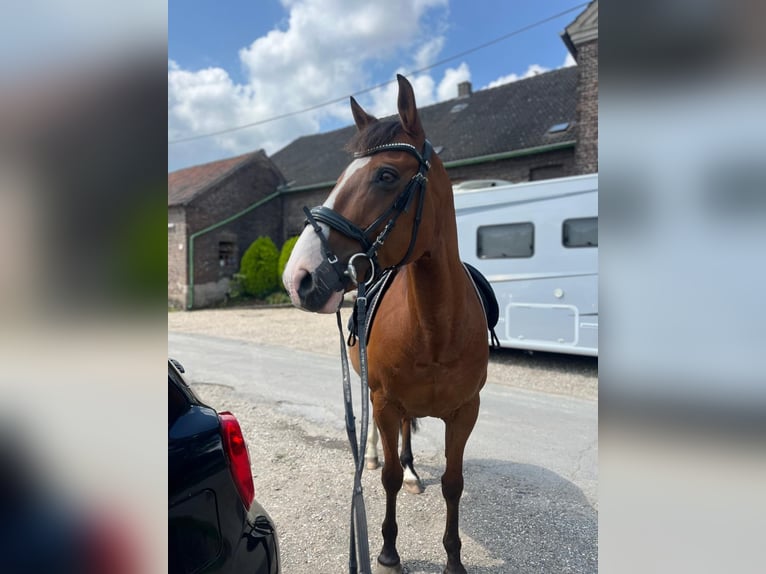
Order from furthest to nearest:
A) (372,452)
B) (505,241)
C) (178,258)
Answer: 1. (178,258)
2. (505,241)
3. (372,452)

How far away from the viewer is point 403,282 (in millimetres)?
2562

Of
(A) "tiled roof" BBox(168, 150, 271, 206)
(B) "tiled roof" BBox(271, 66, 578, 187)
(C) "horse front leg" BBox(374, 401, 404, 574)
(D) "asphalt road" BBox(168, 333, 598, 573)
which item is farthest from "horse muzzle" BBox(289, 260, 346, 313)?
(A) "tiled roof" BBox(168, 150, 271, 206)

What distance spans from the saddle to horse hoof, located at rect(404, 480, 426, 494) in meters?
1.10

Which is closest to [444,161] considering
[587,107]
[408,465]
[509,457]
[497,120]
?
[497,120]

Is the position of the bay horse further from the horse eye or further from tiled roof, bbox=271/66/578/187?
tiled roof, bbox=271/66/578/187

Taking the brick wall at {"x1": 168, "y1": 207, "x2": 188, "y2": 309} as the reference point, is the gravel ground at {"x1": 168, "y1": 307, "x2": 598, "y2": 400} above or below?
below

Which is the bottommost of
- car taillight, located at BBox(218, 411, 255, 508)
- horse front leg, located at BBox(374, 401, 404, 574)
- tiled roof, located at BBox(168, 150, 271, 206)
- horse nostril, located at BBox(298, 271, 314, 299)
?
horse front leg, located at BBox(374, 401, 404, 574)

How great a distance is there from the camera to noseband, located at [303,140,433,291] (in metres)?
1.81

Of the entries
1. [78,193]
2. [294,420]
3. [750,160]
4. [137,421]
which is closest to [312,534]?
[294,420]

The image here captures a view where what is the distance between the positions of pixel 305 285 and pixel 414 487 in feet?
7.16

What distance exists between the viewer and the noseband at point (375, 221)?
1813 millimetres

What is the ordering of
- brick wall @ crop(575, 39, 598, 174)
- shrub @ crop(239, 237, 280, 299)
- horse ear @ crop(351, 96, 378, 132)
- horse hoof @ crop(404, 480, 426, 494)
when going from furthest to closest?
shrub @ crop(239, 237, 280, 299), brick wall @ crop(575, 39, 598, 174), horse hoof @ crop(404, 480, 426, 494), horse ear @ crop(351, 96, 378, 132)

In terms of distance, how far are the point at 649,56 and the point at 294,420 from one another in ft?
15.4

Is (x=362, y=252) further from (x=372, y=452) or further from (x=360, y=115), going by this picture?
(x=372, y=452)
